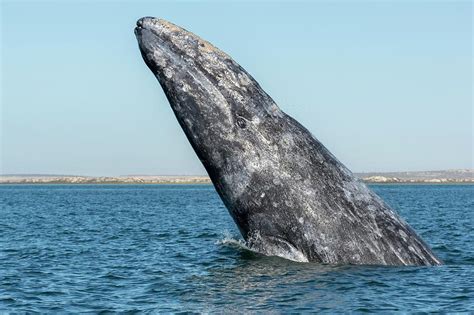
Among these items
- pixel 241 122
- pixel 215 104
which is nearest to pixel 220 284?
pixel 241 122

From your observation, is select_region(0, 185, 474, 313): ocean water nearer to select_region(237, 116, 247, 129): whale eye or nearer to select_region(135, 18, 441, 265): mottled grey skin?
select_region(135, 18, 441, 265): mottled grey skin

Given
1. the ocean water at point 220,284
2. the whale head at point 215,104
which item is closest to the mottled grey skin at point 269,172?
the whale head at point 215,104

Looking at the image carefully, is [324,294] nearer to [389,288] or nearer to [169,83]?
[389,288]

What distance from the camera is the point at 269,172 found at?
1262 centimetres

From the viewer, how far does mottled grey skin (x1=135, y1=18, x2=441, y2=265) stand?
12.3 meters

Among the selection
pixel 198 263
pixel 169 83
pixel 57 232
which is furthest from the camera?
pixel 57 232

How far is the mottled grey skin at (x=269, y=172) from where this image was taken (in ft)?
40.4

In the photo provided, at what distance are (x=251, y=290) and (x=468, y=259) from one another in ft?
21.1

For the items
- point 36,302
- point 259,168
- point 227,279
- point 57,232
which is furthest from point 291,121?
point 57,232

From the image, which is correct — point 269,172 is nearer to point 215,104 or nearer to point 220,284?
point 215,104

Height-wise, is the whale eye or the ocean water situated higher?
the whale eye

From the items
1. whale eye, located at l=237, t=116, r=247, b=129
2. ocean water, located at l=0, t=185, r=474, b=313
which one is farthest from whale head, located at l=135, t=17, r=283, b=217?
ocean water, located at l=0, t=185, r=474, b=313

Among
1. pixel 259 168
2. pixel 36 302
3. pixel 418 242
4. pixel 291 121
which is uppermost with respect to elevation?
pixel 291 121

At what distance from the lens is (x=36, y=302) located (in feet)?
39.7
